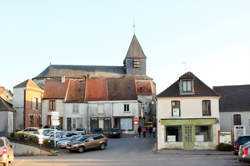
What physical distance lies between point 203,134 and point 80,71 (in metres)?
47.0

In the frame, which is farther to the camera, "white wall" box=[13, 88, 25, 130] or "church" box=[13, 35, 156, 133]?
"church" box=[13, 35, 156, 133]

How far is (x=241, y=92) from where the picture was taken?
Result: 38688 mm

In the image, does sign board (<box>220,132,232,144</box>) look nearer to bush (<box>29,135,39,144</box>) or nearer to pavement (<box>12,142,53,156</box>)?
pavement (<box>12,142,53,156</box>)

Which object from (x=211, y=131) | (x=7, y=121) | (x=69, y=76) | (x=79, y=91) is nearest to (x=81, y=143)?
(x=211, y=131)

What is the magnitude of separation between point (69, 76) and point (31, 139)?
140ft

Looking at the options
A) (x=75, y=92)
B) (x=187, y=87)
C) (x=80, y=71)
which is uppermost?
(x=80, y=71)

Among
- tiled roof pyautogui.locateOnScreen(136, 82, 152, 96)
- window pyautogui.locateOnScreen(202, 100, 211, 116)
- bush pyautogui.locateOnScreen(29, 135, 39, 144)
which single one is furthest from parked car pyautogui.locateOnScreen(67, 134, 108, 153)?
A: tiled roof pyautogui.locateOnScreen(136, 82, 152, 96)

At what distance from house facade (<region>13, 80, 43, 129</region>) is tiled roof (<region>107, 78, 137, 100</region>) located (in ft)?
38.6

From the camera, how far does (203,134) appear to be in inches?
1107

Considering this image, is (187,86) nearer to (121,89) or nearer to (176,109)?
(176,109)

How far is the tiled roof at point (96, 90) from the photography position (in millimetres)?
50078

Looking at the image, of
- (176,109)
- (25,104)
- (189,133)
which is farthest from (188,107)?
(25,104)

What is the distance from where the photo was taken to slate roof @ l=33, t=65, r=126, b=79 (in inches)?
2725

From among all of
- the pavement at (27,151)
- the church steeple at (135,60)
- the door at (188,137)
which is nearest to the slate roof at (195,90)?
the door at (188,137)
